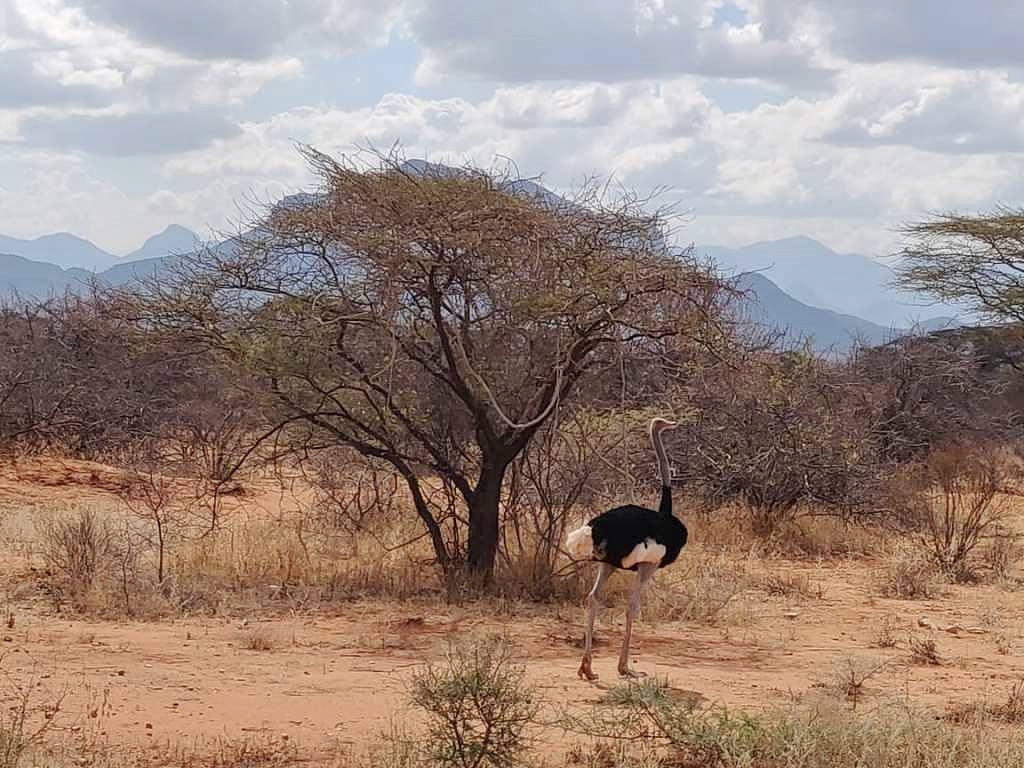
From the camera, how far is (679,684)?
8.45 metres

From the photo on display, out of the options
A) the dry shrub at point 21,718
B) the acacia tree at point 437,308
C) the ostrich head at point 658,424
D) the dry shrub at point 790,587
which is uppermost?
the acacia tree at point 437,308

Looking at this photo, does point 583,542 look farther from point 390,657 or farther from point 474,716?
point 474,716

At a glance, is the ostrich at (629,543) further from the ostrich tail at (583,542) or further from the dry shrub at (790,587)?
the dry shrub at (790,587)

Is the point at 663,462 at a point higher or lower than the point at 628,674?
higher

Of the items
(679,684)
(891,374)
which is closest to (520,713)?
(679,684)

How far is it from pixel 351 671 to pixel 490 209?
3604 mm

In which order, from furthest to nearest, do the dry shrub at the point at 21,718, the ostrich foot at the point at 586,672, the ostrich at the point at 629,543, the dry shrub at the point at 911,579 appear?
the dry shrub at the point at 911,579 < the ostrich at the point at 629,543 < the ostrich foot at the point at 586,672 < the dry shrub at the point at 21,718

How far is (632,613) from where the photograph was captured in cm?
869

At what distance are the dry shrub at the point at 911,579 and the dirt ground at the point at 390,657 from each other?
0.39 metres

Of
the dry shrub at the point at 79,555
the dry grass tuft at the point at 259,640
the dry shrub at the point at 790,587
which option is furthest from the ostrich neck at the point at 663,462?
the dry shrub at the point at 79,555

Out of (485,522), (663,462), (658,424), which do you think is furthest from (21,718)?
(485,522)

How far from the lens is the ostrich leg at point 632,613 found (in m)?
8.56

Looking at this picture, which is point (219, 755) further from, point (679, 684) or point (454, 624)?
point (454, 624)

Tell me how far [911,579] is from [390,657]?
20.0 ft
